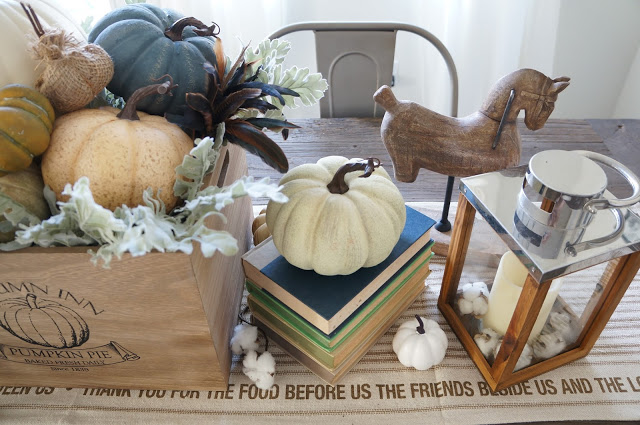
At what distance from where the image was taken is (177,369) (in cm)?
60

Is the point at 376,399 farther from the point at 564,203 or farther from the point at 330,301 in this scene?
the point at 564,203

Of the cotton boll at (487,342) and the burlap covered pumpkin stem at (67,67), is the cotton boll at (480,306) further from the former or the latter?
the burlap covered pumpkin stem at (67,67)

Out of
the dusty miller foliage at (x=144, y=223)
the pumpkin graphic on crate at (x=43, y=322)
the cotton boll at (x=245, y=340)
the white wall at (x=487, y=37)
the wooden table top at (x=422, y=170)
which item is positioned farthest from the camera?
the white wall at (x=487, y=37)

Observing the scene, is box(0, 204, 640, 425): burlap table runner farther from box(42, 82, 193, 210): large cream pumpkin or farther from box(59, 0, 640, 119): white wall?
box(59, 0, 640, 119): white wall

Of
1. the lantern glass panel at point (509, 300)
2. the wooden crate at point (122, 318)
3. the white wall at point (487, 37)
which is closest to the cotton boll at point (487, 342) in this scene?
the lantern glass panel at point (509, 300)

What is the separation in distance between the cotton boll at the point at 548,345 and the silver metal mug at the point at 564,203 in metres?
0.16

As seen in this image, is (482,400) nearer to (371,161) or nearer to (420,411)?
(420,411)

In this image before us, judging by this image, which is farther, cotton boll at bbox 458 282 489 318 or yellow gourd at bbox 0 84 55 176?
cotton boll at bbox 458 282 489 318

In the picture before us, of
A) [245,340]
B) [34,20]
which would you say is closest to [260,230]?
[245,340]

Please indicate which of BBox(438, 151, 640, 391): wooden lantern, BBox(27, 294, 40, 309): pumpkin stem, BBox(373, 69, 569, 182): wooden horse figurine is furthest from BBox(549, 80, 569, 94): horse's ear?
BBox(27, 294, 40, 309): pumpkin stem

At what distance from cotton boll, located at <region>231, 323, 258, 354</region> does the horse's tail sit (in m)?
A: 0.37

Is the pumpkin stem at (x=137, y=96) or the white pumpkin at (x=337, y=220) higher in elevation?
the pumpkin stem at (x=137, y=96)

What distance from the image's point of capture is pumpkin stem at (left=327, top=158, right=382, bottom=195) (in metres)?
0.56

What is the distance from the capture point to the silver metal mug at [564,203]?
0.50 m
